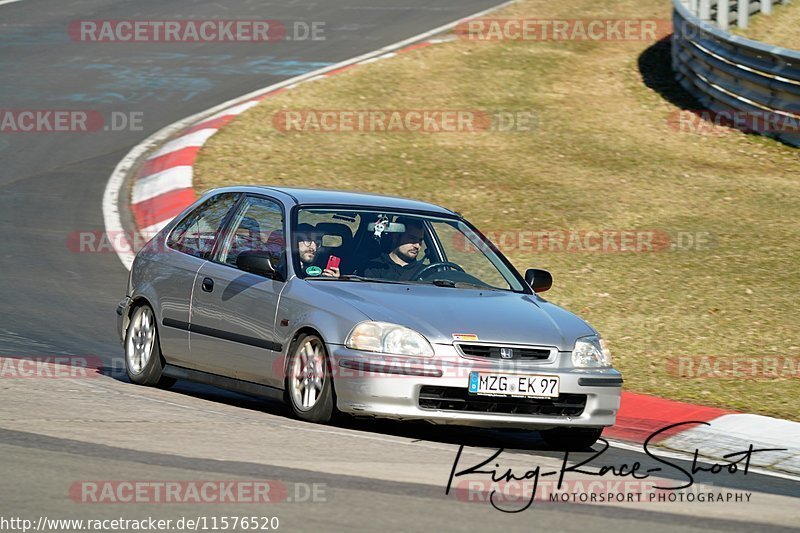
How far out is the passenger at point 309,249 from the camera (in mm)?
8695

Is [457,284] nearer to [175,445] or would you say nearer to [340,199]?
[340,199]

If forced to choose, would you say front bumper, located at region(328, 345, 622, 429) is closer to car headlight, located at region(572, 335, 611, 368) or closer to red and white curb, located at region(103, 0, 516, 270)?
car headlight, located at region(572, 335, 611, 368)

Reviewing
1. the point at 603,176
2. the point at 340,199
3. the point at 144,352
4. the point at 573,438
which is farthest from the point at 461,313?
the point at 603,176

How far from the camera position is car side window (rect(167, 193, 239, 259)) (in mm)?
9562

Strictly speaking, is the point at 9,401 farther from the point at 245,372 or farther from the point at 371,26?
the point at 371,26

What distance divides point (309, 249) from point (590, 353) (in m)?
1.89

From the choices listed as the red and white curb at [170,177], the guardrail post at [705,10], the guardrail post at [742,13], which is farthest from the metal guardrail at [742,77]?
the red and white curb at [170,177]

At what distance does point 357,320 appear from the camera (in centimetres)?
796

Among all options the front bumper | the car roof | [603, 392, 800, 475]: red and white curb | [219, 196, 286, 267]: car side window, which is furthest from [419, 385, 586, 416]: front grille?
the car roof

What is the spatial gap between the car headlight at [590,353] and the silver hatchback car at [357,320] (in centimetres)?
1

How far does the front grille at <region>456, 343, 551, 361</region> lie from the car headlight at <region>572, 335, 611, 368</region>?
9.4 inches

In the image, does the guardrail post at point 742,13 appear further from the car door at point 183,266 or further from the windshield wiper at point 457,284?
the windshield wiper at point 457,284

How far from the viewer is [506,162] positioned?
59.9 feet

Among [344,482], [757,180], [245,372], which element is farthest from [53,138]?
[344,482]
